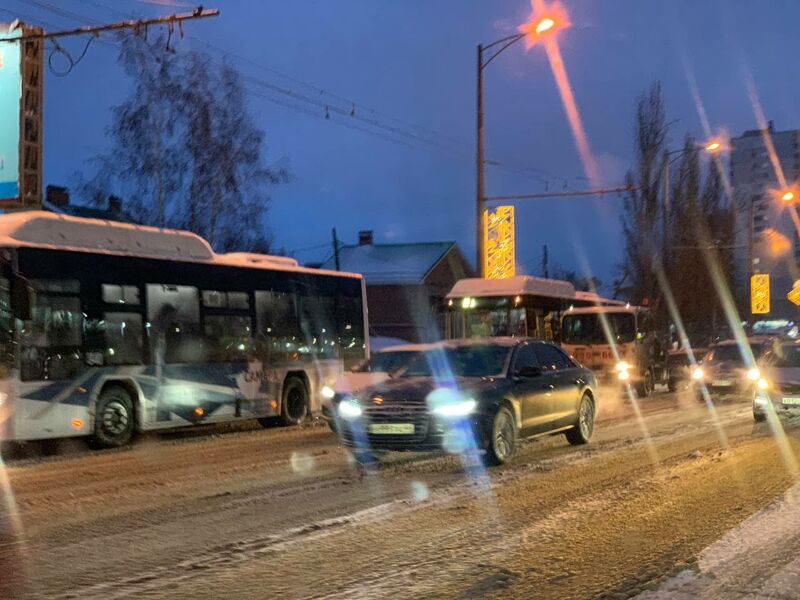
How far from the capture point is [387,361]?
13539mm

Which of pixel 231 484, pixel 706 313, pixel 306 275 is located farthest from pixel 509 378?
pixel 706 313

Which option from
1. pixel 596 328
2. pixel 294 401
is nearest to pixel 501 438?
pixel 294 401

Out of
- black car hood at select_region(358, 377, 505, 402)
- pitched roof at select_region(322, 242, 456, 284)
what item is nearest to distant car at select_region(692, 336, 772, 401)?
black car hood at select_region(358, 377, 505, 402)

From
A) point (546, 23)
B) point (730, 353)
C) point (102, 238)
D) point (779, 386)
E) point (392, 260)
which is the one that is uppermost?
point (546, 23)

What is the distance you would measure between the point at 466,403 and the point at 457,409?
5.7 inches

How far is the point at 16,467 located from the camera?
38.7 feet

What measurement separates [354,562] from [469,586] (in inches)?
39.4

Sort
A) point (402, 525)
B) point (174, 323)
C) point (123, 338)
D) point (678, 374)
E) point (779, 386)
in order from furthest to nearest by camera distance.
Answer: point (678, 374), point (779, 386), point (174, 323), point (123, 338), point (402, 525)

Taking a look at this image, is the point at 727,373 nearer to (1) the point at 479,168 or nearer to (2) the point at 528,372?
(1) the point at 479,168

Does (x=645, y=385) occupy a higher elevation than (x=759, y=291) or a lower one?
lower

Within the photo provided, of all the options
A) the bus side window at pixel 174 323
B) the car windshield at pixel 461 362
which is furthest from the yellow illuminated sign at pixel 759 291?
the car windshield at pixel 461 362

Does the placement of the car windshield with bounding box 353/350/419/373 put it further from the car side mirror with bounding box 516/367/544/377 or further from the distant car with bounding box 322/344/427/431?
the car side mirror with bounding box 516/367/544/377

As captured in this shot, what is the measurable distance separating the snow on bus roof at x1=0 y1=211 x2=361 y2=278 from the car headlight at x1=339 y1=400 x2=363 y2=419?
5.26 metres

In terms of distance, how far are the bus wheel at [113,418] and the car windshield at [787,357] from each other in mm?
11165
